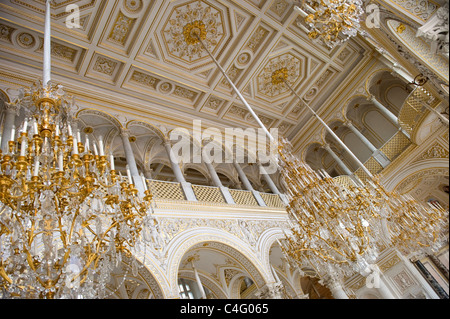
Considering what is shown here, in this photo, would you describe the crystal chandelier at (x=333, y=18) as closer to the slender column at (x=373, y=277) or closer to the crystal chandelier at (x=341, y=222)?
the crystal chandelier at (x=341, y=222)

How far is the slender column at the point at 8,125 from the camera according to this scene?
6.22 meters

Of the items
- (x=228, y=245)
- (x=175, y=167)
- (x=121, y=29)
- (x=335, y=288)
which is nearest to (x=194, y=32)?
(x=121, y=29)

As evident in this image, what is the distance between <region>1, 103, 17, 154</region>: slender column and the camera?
6219 mm

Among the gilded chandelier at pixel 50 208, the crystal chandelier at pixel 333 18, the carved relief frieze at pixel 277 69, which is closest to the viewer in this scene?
A: the gilded chandelier at pixel 50 208

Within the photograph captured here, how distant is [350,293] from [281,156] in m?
6.59

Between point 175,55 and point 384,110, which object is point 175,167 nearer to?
point 175,55

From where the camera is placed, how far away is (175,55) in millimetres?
8883

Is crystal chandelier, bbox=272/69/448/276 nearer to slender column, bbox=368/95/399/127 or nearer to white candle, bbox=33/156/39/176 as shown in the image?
white candle, bbox=33/156/39/176

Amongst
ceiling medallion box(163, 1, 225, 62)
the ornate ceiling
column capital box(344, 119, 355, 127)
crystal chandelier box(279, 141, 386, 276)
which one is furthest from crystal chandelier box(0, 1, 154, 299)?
column capital box(344, 119, 355, 127)

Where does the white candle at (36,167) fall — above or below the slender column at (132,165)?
below

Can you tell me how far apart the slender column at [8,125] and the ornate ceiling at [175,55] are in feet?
3.60

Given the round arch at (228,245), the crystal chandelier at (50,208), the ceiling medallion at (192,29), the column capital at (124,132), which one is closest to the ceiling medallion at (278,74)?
the ceiling medallion at (192,29)

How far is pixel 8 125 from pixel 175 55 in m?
4.56

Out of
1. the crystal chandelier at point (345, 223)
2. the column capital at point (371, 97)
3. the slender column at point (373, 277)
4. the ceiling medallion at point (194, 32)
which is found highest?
the ceiling medallion at point (194, 32)
